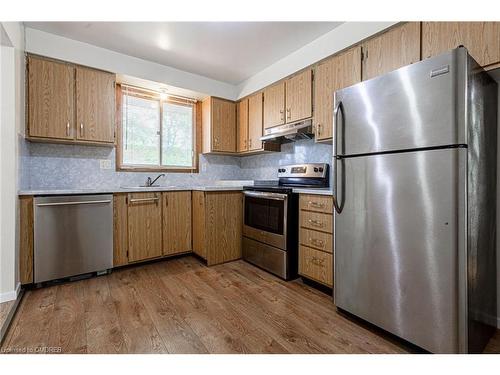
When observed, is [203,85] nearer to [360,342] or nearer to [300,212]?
[300,212]

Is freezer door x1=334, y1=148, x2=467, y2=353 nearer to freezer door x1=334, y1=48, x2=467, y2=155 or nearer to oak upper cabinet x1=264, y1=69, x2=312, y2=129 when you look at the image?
freezer door x1=334, y1=48, x2=467, y2=155

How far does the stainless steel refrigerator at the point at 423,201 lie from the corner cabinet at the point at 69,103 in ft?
8.03

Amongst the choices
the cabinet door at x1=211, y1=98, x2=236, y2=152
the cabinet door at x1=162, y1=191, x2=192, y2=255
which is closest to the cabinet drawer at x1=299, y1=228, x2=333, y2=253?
the cabinet door at x1=162, y1=191, x2=192, y2=255

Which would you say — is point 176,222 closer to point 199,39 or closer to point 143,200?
point 143,200

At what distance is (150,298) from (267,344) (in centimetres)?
110

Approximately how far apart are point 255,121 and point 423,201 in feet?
7.81

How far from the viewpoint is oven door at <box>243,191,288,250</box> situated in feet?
8.02

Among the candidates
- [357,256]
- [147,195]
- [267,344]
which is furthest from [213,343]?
[147,195]

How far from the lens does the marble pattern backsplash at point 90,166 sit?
2518 mm

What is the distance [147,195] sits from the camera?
2740 mm

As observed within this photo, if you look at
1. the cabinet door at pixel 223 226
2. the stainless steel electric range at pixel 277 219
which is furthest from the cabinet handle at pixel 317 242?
the cabinet door at pixel 223 226

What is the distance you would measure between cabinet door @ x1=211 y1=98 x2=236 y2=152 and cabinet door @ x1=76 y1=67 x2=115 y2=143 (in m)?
1.27

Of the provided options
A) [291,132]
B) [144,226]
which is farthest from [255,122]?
[144,226]

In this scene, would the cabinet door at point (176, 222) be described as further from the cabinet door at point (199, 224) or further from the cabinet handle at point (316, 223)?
the cabinet handle at point (316, 223)
